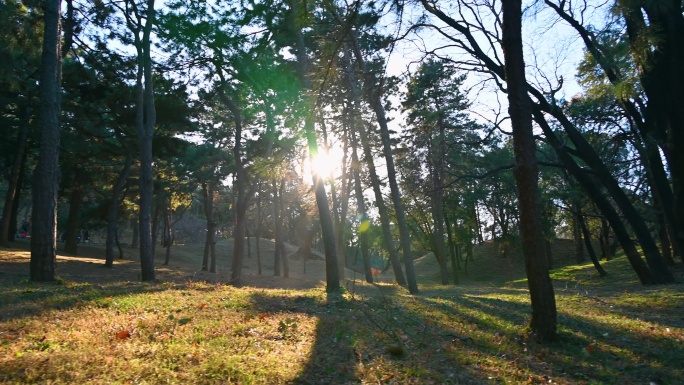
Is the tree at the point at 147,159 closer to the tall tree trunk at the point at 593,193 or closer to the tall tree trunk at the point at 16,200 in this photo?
the tall tree trunk at the point at 593,193

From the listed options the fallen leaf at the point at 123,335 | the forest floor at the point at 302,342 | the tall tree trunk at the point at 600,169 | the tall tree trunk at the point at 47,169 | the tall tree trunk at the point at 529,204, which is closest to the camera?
the forest floor at the point at 302,342

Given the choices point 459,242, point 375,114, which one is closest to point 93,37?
point 375,114

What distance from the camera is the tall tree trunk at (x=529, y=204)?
22.1ft

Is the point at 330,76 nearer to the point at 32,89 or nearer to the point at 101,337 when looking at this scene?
the point at 101,337

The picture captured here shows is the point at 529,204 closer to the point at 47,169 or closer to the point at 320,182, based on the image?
the point at 320,182

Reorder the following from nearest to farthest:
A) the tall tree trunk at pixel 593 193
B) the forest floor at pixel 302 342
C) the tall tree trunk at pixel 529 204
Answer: the forest floor at pixel 302 342 < the tall tree trunk at pixel 529 204 < the tall tree trunk at pixel 593 193

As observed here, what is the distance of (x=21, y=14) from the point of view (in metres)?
Answer: 13.0

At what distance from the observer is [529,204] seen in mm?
6746

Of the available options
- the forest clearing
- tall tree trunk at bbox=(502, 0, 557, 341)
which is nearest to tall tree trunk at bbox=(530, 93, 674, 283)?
the forest clearing

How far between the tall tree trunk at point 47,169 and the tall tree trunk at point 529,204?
409 inches

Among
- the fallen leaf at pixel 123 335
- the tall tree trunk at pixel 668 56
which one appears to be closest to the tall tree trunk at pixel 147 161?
the fallen leaf at pixel 123 335

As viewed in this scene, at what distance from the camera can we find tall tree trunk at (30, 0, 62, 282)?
1065cm

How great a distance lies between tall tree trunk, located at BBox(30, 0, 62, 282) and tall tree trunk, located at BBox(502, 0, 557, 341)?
1038 cm

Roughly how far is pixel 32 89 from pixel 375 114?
15468 mm
